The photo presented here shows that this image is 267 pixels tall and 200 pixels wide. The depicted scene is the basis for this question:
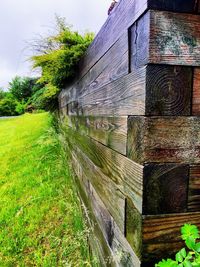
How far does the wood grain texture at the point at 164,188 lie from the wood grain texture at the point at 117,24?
1.52 feet

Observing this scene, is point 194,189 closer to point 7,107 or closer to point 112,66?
point 112,66

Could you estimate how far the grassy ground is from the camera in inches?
81.7

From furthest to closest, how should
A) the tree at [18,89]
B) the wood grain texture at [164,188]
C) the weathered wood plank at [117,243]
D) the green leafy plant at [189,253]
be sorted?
the tree at [18,89], the weathered wood plank at [117,243], the wood grain texture at [164,188], the green leafy plant at [189,253]

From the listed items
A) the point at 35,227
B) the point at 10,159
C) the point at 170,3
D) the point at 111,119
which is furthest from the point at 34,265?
the point at 10,159

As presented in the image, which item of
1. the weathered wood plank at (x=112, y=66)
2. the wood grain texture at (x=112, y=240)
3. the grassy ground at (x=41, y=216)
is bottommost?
the grassy ground at (x=41, y=216)

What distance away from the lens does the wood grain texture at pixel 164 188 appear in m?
0.71

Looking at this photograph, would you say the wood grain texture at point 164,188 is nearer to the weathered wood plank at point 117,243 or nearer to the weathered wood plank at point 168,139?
the weathered wood plank at point 168,139

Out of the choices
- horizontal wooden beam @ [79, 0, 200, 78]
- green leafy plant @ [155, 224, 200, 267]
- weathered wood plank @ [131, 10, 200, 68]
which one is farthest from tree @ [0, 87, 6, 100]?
green leafy plant @ [155, 224, 200, 267]

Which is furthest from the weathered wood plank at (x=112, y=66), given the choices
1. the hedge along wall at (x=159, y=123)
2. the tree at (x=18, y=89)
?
the tree at (x=18, y=89)

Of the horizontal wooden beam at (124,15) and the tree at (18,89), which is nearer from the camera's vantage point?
the horizontal wooden beam at (124,15)

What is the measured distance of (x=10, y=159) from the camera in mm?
5367

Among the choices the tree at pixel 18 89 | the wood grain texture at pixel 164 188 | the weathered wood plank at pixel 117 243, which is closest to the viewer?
the wood grain texture at pixel 164 188

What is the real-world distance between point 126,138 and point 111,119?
22cm

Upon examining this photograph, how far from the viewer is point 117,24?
0.96m
